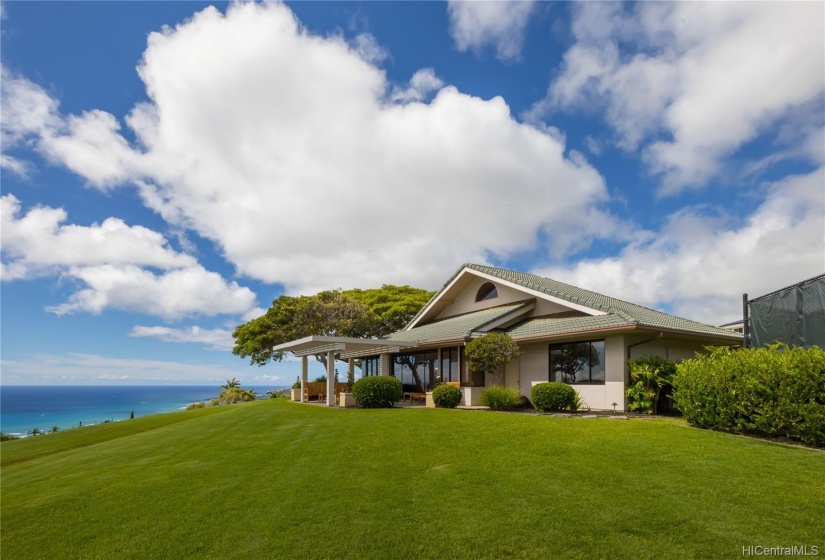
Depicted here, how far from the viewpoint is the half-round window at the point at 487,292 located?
2200 centimetres

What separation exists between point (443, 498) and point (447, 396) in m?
10.6

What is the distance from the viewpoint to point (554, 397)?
14352 millimetres

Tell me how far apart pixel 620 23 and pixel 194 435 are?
1721 centimetres

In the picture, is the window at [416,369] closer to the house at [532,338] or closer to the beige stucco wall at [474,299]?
the house at [532,338]

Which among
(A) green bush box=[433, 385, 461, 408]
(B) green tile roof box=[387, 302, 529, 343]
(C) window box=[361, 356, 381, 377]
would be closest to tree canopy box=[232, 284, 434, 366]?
(C) window box=[361, 356, 381, 377]

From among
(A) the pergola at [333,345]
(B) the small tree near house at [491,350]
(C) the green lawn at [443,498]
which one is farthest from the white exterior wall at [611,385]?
(A) the pergola at [333,345]

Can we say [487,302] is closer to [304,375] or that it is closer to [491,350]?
[491,350]

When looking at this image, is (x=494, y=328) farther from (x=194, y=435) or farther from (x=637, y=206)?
(x=194, y=435)

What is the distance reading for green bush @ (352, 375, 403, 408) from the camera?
55.6 ft

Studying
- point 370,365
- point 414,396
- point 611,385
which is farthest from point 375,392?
point 370,365

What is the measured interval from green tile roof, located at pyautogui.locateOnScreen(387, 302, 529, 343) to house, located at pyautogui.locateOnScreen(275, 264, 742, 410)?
8 cm

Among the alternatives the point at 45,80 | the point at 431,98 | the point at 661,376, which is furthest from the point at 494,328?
the point at 45,80

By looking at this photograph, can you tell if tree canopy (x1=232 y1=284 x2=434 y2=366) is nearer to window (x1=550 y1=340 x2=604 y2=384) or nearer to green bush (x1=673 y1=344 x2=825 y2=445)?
window (x1=550 y1=340 x2=604 y2=384)

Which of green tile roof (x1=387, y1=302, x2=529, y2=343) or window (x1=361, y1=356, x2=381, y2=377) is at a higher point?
green tile roof (x1=387, y1=302, x2=529, y2=343)
